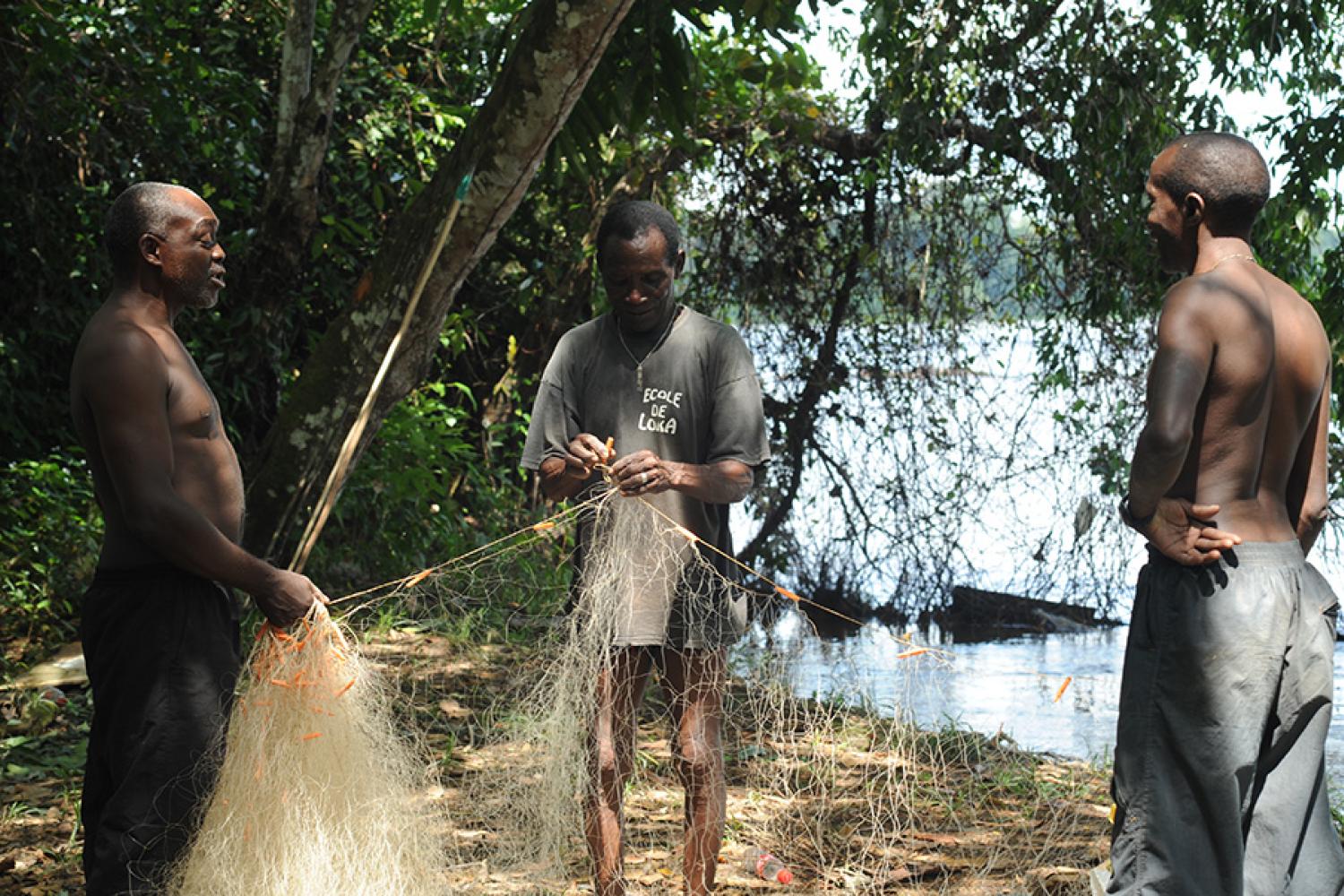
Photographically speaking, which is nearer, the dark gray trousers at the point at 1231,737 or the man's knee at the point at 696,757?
the dark gray trousers at the point at 1231,737

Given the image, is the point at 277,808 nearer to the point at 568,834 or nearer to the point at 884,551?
the point at 568,834

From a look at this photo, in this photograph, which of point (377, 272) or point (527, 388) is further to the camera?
point (527, 388)

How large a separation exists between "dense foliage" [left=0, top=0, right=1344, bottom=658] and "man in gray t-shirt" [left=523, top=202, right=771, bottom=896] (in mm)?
1882

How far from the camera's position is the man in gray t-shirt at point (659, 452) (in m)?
3.65

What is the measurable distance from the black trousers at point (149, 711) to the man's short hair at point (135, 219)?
719 mm

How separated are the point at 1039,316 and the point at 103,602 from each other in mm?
6649

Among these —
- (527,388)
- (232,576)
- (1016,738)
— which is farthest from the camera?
(527,388)

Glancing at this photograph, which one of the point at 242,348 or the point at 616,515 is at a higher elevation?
the point at 242,348

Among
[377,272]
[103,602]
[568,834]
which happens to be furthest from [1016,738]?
[103,602]

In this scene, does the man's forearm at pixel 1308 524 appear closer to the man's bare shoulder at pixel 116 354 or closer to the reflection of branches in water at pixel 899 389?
the man's bare shoulder at pixel 116 354

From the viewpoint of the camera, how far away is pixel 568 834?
3.98 m

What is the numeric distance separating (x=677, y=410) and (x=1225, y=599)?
1439mm

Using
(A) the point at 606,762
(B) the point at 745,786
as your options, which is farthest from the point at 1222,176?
(B) the point at 745,786

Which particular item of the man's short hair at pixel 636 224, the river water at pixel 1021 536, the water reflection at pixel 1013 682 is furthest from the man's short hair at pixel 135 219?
the river water at pixel 1021 536
